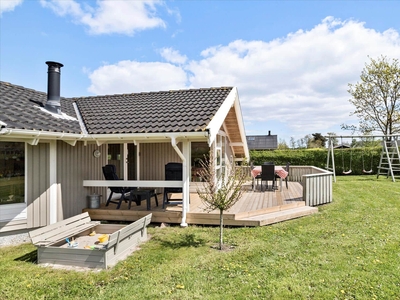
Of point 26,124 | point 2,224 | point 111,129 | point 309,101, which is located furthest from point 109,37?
point 309,101

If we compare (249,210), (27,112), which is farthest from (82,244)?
(249,210)

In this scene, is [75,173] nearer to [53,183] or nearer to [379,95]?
[53,183]

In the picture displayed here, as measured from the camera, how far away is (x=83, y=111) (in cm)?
913

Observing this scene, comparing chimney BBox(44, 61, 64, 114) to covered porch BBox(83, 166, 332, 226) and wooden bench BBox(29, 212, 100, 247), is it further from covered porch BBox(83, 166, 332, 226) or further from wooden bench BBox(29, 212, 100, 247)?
wooden bench BBox(29, 212, 100, 247)

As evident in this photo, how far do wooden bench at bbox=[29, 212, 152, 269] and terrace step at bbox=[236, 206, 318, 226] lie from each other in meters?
2.91

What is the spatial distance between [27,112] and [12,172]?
1.67 m

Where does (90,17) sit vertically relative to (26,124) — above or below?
above

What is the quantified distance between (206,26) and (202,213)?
946 cm

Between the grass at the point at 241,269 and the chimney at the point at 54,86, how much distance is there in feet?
13.8

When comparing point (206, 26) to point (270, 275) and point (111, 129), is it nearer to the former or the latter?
point (111, 129)

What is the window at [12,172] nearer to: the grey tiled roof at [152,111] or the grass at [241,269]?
the grass at [241,269]

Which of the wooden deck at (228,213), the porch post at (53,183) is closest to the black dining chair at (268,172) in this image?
the wooden deck at (228,213)

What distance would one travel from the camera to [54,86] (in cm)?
801

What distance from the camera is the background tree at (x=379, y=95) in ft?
73.0
